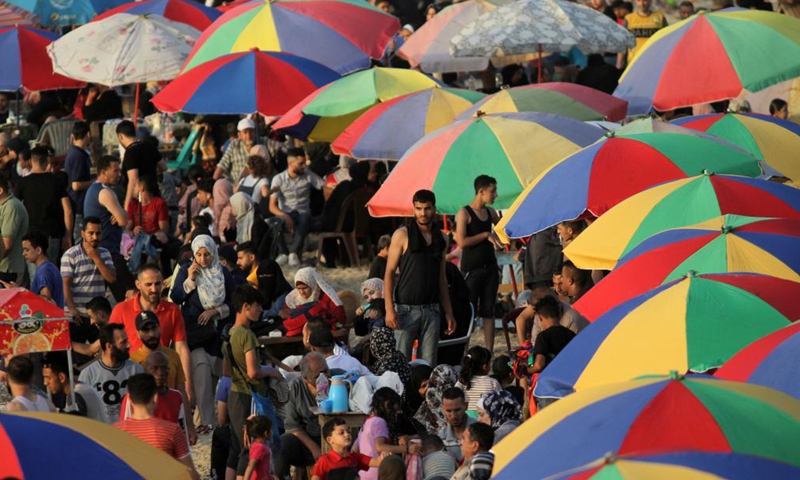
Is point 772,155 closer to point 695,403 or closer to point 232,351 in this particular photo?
point 232,351

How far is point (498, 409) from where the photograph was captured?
399 inches

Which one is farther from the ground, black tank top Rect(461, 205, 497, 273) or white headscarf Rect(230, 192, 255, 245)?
black tank top Rect(461, 205, 497, 273)

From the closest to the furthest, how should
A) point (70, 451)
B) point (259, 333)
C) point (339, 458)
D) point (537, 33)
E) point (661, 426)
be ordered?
point (661, 426), point (70, 451), point (339, 458), point (259, 333), point (537, 33)

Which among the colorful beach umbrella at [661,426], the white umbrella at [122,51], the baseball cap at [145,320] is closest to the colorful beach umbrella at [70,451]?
the colorful beach umbrella at [661,426]

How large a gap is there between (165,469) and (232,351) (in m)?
3.64

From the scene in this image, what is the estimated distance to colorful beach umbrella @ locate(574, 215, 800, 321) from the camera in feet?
30.3

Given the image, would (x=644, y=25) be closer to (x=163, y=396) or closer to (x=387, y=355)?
(x=387, y=355)

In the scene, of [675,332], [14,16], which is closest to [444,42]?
[14,16]

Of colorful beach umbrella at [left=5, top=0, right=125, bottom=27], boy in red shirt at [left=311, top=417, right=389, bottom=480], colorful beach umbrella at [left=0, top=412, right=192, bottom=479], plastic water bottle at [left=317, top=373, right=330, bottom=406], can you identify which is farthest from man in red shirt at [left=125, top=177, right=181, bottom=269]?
colorful beach umbrella at [left=0, top=412, right=192, bottom=479]

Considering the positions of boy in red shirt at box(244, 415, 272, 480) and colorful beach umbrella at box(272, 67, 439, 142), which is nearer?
boy in red shirt at box(244, 415, 272, 480)

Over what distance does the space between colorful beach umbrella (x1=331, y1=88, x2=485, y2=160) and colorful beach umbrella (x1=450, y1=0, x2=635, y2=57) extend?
5.71 ft

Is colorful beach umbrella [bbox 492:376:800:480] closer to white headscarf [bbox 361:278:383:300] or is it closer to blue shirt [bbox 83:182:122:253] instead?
white headscarf [bbox 361:278:383:300]

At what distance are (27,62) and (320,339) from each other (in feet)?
30.2

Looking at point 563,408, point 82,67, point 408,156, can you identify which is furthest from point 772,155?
point 82,67
